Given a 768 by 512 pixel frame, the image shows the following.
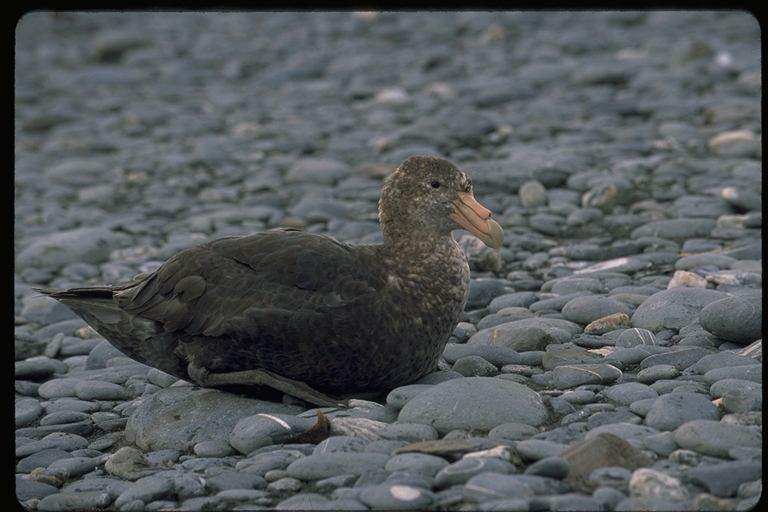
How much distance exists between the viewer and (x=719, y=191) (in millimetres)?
8445

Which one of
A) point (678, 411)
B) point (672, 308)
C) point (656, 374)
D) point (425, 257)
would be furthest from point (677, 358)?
point (425, 257)

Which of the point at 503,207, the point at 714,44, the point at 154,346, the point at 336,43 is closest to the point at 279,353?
the point at 154,346

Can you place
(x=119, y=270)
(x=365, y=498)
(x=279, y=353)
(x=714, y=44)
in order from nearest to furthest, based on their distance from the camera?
(x=365, y=498), (x=279, y=353), (x=119, y=270), (x=714, y=44)

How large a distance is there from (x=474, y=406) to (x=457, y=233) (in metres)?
3.44

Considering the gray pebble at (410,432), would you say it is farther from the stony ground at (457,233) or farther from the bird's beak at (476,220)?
the bird's beak at (476,220)

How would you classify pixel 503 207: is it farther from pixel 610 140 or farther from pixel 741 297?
pixel 741 297

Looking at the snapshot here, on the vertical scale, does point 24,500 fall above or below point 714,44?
below

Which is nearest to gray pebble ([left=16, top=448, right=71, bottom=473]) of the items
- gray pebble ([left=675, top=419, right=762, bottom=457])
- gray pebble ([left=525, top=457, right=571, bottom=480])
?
gray pebble ([left=525, top=457, right=571, bottom=480])

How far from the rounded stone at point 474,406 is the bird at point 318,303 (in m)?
0.45

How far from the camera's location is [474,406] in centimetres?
470

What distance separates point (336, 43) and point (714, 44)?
217 inches

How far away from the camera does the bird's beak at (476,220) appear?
5430 millimetres

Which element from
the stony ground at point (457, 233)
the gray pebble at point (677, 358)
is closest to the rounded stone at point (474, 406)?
the stony ground at point (457, 233)

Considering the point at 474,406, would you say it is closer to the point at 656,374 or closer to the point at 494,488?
the point at 494,488
